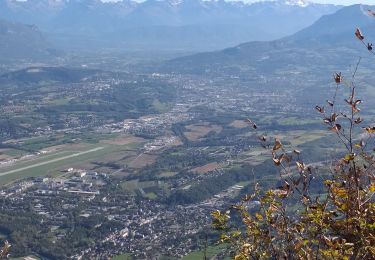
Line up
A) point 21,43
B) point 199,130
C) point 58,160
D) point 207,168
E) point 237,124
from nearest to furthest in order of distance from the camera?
point 207,168 < point 58,160 < point 199,130 < point 237,124 < point 21,43

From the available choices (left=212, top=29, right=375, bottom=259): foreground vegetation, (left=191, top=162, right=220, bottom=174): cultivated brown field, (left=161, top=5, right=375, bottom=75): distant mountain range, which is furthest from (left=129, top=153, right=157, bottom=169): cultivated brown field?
(left=161, top=5, right=375, bottom=75): distant mountain range

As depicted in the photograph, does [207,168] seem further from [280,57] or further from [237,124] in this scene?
[280,57]

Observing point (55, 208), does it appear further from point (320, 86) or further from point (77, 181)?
point (320, 86)

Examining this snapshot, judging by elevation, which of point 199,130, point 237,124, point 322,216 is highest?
point 322,216

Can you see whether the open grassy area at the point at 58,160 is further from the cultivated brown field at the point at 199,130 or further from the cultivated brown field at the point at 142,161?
the cultivated brown field at the point at 199,130

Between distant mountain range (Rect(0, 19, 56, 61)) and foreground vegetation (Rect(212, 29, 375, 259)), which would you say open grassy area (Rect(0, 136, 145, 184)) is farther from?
distant mountain range (Rect(0, 19, 56, 61))

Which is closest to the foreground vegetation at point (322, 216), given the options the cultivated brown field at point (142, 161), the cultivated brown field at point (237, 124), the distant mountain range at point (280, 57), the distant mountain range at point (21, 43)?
the cultivated brown field at point (142, 161)

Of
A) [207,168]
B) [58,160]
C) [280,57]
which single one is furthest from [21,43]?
[207,168]

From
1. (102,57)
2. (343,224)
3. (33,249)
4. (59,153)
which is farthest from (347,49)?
(343,224)
